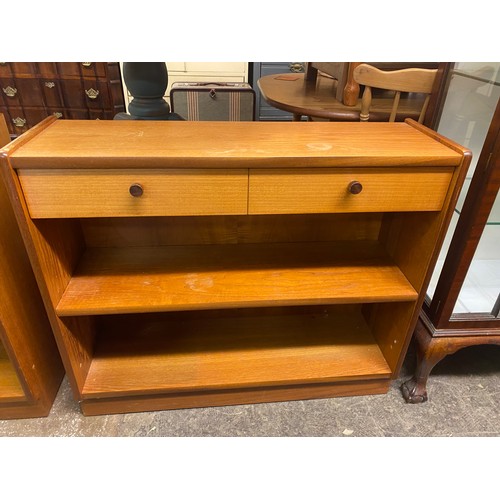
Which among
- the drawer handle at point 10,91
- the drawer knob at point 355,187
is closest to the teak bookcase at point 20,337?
the drawer knob at point 355,187

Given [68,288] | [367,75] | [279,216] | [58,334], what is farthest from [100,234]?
[367,75]

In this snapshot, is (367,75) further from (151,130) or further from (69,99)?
(69,99)

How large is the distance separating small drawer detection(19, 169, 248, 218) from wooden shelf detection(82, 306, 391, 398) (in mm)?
547

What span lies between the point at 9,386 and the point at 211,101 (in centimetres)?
217

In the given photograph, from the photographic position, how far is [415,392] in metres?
1.25

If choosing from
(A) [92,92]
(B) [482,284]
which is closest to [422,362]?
(B) [482,284]

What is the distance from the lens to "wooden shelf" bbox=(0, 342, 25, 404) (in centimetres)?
111

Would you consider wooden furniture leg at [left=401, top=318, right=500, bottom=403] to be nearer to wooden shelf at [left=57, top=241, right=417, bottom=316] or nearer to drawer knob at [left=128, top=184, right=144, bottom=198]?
wooden shelf at [left=57, top=241, right=417, bottom=316]

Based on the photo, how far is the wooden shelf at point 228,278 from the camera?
101 centimetres

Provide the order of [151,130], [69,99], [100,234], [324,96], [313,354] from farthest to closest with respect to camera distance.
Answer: [69,99]
[324,96]
[313,354]
[100,234]
[151,130]

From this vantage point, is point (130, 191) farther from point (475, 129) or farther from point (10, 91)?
point (10, 91)

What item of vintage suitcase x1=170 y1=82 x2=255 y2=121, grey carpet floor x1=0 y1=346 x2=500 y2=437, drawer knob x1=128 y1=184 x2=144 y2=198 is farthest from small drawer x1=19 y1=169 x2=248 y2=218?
vintage suitcase x1=170 y1=82 x2=255 y2=121

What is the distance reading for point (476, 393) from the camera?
1.30 meters

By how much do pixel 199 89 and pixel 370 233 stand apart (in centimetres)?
188
